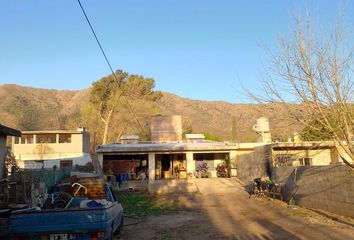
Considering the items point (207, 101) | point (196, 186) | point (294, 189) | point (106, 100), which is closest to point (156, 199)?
point (196, 186)

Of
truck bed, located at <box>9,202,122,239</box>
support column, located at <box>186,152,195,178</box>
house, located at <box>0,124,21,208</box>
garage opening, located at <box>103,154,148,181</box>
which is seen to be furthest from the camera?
garage opening, located at <box>103,154,148,181</box>

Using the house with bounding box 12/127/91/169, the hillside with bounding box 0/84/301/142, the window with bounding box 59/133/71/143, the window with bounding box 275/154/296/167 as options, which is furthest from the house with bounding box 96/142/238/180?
the hillside with bounding box 0/84/301/142

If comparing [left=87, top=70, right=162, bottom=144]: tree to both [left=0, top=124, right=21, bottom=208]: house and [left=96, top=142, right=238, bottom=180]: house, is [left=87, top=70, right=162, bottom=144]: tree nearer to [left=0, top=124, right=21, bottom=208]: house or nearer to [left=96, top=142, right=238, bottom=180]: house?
[left=96, top=142, right=238, bottom=180]: house

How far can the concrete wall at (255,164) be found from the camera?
24.6 m

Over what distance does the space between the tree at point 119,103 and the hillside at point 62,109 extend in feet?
60.2

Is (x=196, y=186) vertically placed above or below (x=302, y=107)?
below

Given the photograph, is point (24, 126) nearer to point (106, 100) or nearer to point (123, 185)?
point (106, 100)

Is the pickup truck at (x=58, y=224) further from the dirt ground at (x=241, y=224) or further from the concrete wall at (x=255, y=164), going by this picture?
the concrete wall at (x=255, y=164)

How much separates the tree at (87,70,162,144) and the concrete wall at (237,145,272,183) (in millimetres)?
25358

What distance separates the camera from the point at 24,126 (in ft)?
290

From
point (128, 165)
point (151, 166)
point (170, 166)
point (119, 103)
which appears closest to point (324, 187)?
point (151, 166)

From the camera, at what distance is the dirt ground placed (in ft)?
35.3

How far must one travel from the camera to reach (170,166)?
3562 centimetres

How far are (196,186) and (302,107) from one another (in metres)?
20.1
